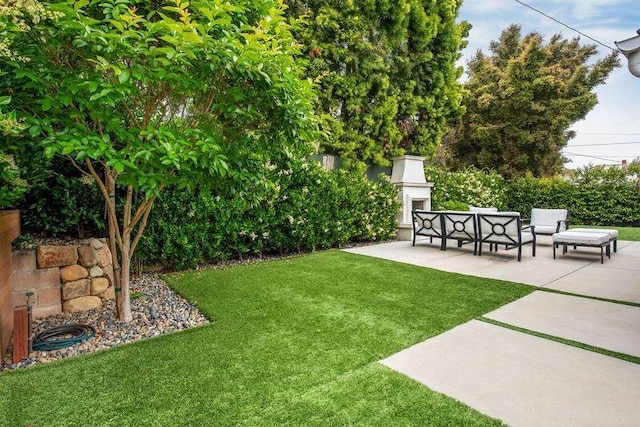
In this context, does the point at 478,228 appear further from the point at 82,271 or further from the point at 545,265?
the point at 82,271

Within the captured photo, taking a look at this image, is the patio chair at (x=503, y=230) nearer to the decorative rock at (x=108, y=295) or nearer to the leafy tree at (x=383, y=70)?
the leafy tree at (x=383, y=70)

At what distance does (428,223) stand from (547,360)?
202 inches

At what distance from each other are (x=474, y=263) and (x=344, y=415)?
4.77 meters

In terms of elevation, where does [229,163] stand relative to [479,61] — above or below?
below

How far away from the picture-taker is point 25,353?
2.49 m

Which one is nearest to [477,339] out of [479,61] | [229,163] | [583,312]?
[583,312]

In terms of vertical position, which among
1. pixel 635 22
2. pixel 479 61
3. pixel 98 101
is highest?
pixel 479 61

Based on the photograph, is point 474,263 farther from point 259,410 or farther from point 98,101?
point 98,101

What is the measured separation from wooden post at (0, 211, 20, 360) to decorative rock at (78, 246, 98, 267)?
63cm

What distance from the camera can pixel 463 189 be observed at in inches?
427

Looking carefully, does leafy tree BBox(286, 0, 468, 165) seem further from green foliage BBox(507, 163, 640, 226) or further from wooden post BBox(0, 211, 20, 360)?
wooden post BBox(0, 211, 20, 360)

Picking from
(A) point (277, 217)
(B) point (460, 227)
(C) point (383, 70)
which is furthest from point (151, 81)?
(C) point (383, 70)

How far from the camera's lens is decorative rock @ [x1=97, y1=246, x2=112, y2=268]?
3.66 metres

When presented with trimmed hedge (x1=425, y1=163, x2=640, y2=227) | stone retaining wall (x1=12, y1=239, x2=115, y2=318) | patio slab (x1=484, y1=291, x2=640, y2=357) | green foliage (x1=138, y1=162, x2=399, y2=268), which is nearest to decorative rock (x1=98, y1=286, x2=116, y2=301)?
stone retaining wall (x1=12, y1=239, x2=115, y2=318)
